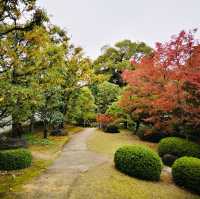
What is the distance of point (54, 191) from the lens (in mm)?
7973

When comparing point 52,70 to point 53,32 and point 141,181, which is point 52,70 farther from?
point 141,181

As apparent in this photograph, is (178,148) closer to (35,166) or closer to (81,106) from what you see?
(35,166)

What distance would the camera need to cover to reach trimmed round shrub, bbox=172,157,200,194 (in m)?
9.84

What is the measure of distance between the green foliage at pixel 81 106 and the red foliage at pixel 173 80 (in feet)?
22.8

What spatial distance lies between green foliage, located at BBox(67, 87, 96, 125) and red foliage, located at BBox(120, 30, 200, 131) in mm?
6953

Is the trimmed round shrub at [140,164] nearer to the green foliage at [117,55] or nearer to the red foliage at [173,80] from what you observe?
the red foliage at [173,80]

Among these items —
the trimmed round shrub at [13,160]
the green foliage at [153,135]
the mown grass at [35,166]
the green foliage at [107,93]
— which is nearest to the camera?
the mown grass at [35,166]

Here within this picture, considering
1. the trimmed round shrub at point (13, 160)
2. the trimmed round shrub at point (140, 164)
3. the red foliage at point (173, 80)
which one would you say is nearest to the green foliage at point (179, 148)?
the red foliage at point (173, 80)

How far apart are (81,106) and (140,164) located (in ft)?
58.8

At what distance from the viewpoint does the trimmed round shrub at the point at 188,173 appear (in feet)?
32.3

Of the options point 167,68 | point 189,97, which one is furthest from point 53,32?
point 189,97

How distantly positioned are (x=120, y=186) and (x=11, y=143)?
7.12m

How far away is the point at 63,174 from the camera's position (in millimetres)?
9719

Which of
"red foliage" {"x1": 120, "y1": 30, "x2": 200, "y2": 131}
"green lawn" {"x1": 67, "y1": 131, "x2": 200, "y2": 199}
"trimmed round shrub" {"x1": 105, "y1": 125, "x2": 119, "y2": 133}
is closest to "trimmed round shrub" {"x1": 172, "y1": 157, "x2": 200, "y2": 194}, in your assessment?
"green lawn" {"x1": 67, "y1": 131, "x2": 200, "y2": 199}
